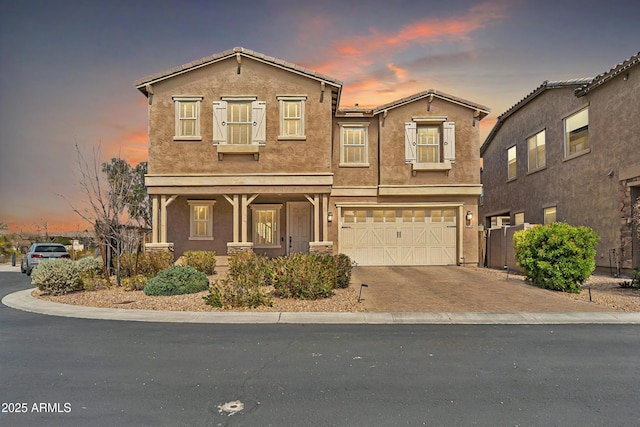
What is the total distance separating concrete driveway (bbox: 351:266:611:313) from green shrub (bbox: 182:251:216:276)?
5.43 meters

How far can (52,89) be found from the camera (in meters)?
14.5

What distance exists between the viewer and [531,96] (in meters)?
20.8

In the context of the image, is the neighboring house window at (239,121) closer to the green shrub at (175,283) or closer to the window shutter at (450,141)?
the green shrub at (175,283)

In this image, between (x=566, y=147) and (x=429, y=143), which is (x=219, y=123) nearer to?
(x=429, y=143)

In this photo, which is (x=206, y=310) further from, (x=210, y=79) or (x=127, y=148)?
(x=127, y=148)

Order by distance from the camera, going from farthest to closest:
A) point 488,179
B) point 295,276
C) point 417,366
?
point 488,179 → point 295,276 → point 417,366

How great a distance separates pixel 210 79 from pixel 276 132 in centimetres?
354

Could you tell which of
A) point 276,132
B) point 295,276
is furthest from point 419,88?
point 295,276

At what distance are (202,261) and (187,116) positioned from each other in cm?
616

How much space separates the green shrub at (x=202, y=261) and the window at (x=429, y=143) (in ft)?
33.8

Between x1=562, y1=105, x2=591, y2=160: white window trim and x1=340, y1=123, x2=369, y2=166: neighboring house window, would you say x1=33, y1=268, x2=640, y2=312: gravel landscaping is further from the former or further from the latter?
x1=340, y1=123, x2=369, y2=166: neighboring house window

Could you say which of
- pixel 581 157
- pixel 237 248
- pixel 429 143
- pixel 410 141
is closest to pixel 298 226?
pixel 237 248

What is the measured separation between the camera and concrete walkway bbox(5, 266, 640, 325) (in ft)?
29.5

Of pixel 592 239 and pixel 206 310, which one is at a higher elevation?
pixel 592 239
